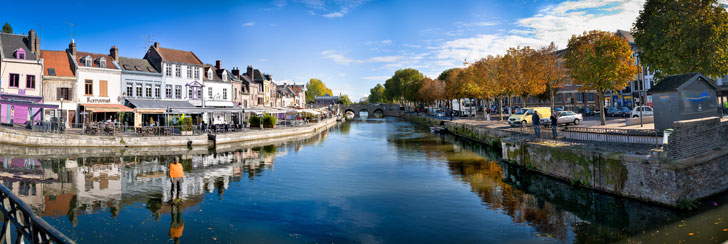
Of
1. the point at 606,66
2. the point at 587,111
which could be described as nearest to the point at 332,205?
the point at 606,66

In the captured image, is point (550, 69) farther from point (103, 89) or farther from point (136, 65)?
point (103, 89)

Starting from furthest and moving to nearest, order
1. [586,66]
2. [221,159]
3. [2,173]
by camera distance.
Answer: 1. [586,66]
2. [221,159]
3. [2,173]

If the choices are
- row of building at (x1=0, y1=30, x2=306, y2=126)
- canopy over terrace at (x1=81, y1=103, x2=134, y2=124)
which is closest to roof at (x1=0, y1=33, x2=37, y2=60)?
row of building at (x1=0, y1=30, x2=306, y2=126)

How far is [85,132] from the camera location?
3253cm

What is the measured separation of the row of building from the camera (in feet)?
118

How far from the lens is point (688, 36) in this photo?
2428 cm

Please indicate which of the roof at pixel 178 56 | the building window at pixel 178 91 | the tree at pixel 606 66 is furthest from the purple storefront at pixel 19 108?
the tree at pixel 606 66

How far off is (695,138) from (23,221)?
2026 cm

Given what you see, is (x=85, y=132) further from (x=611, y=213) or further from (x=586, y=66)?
(x=586, y=66)

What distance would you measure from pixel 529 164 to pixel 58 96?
143ft

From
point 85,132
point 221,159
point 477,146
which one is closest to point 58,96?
point 85,132

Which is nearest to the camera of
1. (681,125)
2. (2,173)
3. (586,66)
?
(681,125)

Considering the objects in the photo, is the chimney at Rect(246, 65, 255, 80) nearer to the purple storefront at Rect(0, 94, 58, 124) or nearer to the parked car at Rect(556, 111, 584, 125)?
the purple storefront at Rect(0, 94, 58, 124)

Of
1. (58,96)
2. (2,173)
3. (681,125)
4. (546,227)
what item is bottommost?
(546,227)
